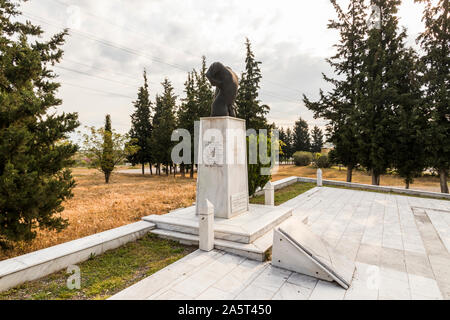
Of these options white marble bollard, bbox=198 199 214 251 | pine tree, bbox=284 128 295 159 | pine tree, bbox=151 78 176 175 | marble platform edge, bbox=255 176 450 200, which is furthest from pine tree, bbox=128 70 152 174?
pine tree, bbox=284 128 295 159

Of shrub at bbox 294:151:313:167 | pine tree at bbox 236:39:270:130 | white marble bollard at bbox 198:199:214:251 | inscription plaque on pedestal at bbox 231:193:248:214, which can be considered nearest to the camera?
white marble bollard at bbox 198:199:214:251

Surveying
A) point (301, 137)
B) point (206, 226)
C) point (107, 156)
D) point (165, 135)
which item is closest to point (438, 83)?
point (206, 226)

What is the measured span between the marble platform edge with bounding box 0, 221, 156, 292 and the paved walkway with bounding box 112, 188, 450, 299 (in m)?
1.64

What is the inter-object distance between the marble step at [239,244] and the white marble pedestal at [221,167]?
3.65ft

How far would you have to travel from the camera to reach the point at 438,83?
1418cm

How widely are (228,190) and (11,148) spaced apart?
4577mm

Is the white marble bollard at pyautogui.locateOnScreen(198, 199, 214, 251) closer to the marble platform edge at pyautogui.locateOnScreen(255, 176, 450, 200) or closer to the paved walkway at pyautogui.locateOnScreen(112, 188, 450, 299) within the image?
the paved walkway at pyautogui.locateOnScreen(112, 188, 450, 299)

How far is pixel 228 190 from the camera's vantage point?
19.6 ft

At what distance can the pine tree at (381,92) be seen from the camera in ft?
49.8

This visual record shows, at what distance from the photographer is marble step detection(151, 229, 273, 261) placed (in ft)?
14.5

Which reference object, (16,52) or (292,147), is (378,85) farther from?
(292,147)

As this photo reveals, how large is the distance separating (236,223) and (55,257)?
3655 millimetres

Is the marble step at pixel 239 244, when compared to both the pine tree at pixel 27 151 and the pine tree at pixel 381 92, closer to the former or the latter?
the pine tree at pixel 27 151

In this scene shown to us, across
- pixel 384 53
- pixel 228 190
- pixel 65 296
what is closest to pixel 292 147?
pixel 384 53
